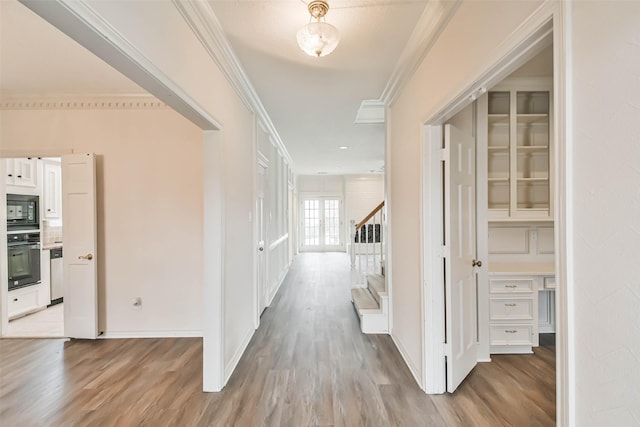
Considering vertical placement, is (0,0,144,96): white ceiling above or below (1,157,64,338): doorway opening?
above

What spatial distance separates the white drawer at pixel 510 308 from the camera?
2.74 metres

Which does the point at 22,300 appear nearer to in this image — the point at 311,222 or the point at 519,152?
the point at 519,152

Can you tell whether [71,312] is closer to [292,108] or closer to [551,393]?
[292,108]

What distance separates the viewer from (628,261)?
2.50 feet

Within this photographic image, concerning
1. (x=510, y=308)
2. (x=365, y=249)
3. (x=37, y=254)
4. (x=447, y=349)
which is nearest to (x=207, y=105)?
(x=447, y=349)

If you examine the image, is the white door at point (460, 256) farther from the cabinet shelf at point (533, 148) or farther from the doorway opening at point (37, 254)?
the doorway opening at point (37, 254)

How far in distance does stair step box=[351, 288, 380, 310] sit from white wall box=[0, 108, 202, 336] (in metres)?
1.99

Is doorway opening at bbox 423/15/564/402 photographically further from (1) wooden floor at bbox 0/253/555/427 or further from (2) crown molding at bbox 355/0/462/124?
(2) crown molding at bbox 355/0/462/124

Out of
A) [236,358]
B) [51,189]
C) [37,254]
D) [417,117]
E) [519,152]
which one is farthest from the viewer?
[51,189]

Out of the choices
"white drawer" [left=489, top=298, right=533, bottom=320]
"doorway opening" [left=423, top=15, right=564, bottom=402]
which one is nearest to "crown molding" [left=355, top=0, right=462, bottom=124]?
"doorway opening" [left=423, top=15, right=564, bottom=402]

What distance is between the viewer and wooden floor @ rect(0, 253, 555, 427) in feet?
6.38

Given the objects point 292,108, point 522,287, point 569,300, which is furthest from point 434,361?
point 292,108

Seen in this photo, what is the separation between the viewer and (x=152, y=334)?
3.22m

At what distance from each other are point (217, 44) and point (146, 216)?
→ 214 centimetres
